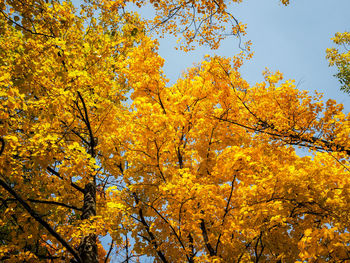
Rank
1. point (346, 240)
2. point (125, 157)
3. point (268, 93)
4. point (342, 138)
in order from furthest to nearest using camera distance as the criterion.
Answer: point (268, 93) < point (125, 157) < point (342, 138) < point (346, 240)

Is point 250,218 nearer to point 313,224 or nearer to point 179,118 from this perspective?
point 313,224

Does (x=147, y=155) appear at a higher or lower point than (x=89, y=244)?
higher

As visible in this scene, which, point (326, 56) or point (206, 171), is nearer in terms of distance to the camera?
point (206, 171)

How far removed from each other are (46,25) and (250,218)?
5.68 meters

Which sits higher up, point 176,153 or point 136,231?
point 176,153

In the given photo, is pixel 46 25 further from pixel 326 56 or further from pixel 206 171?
pixel 326 56

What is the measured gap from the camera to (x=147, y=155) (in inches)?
270

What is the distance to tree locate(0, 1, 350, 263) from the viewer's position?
4.12m

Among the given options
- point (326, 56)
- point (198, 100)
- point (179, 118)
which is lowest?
point (179, 118)

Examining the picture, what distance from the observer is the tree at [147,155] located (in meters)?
4.12

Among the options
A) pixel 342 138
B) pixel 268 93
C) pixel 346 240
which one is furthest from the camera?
pixel 268 93

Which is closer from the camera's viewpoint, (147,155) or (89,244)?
(89,244)

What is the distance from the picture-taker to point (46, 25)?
3762mm

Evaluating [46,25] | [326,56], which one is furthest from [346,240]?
[326,56]
